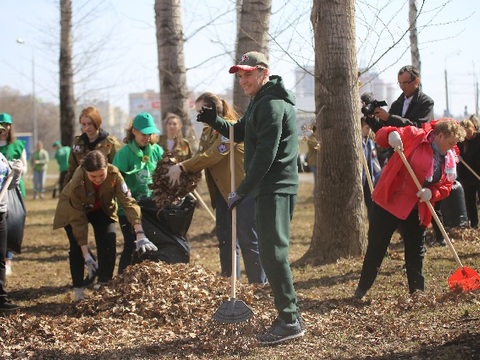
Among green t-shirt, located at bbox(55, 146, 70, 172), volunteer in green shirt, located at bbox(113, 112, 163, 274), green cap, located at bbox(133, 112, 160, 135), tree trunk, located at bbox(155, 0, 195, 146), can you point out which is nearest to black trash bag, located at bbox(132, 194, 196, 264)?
volunteer in green shirt, located at bbox(113, 112, 163, 274)

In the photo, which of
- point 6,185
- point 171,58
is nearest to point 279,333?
point 6,185

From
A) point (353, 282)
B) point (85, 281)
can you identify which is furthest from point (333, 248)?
point (85, 281)

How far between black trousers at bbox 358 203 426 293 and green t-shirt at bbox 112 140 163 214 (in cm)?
264

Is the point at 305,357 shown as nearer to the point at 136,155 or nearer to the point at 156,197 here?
the point at 156,197

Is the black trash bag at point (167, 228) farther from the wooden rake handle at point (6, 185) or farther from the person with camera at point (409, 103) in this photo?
the person with camera at point (409, 103)

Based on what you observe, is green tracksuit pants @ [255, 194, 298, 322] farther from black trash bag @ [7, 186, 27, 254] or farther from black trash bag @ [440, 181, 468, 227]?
black trash bag @ [440, 181, 468, 227]

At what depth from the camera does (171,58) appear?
14.3 m

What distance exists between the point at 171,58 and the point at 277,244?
8.88 m

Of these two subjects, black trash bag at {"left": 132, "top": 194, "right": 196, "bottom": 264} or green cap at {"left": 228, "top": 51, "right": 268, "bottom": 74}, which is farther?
black trash bag at {"left": 132, "top": 194, "right": 196, "bottom": 264}

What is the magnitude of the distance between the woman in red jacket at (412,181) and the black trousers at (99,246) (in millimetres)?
2713

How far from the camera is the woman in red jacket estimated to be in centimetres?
696

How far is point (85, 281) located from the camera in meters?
8.47

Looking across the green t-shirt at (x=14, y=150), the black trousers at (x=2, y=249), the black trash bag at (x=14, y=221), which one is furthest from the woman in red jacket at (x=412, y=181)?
the green t-shirt at (x=14, y=150)

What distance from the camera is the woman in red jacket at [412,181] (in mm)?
6961
